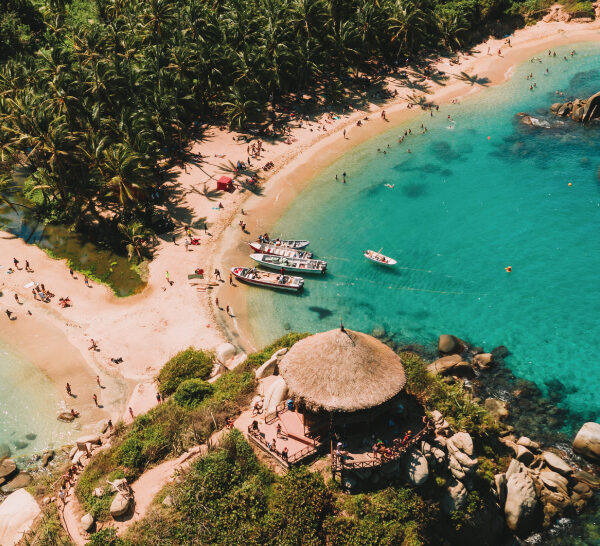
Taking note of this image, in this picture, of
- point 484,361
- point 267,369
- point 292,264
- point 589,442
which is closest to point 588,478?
point 589,442

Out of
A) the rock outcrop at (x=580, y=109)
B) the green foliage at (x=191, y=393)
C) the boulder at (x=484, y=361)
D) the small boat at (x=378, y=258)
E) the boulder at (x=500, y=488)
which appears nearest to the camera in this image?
Result: the boulder at (x=500, y=488)

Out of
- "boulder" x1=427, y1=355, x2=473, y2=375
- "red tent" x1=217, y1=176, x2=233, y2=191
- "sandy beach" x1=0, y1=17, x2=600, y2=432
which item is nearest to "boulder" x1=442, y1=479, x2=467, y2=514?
"boulder" x1=427, y1=355, x2=473, y2=375

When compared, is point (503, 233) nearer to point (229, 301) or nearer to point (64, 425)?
point (229, 301)

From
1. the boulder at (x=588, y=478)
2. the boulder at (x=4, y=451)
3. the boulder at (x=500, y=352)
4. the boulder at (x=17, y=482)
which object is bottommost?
the boulder at (x=588, y=478)

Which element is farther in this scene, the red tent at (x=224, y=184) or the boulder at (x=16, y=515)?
the red tent at (x=224, y=184)

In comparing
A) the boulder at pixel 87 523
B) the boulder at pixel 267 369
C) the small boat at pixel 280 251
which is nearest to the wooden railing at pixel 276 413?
the boulder at pixel 267 369

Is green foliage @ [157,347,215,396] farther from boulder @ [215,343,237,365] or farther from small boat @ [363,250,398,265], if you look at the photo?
small boat @ [363,250,398,265]

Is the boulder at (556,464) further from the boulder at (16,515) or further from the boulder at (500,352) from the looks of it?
the boulder at (16,515)
